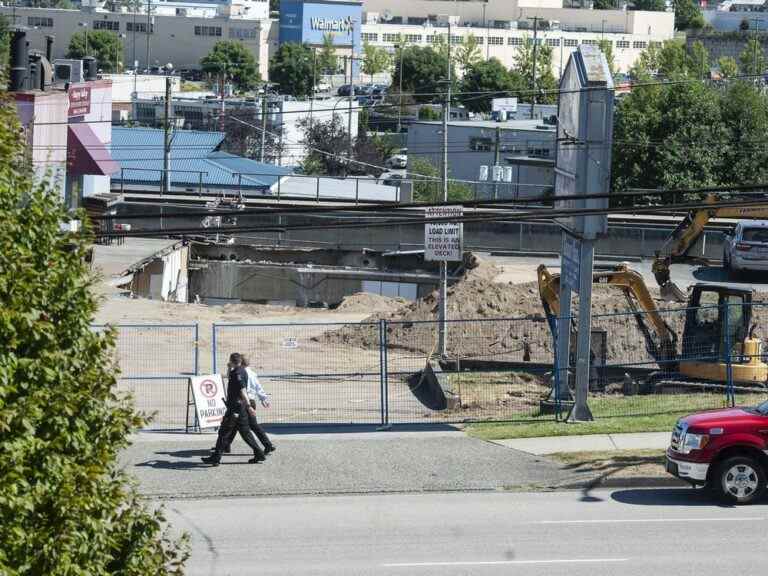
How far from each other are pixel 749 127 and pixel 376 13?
118 m

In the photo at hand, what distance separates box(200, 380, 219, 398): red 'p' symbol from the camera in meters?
21.0

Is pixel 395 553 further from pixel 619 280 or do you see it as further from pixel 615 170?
pixel 615 170

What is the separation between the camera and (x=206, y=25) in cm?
15212

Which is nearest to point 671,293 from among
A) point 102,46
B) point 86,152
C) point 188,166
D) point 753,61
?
point 86,152

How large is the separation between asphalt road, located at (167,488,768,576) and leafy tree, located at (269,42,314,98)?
11793 cm

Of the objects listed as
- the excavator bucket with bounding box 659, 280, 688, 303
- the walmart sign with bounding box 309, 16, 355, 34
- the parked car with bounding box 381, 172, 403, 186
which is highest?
the walmart sign with bounding box 309, 16, 355, 34

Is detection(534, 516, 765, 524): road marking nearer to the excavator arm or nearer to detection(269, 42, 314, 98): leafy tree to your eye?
the excavator arm

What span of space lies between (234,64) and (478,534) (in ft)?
416

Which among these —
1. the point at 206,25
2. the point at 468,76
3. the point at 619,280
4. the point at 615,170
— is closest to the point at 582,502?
the point at 619,280

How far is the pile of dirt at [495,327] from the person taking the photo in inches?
1140

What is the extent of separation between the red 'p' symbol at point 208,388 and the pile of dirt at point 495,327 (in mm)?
6541

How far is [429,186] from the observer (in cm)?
6900

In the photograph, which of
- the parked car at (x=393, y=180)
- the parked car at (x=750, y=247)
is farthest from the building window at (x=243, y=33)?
the parked car at (x=750, y=247)

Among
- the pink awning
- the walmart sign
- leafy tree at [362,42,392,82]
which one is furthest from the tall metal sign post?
the walmart sign
